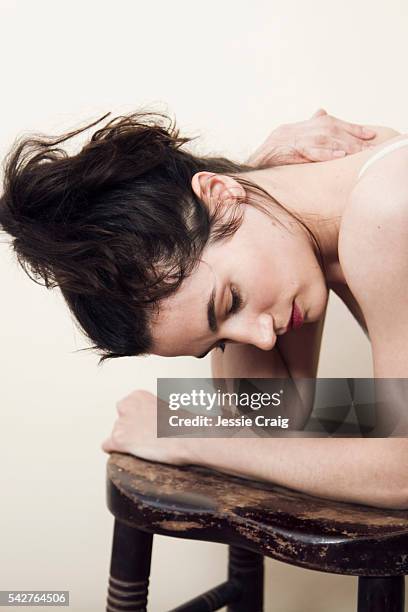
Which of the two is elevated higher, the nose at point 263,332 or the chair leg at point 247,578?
the nose at point 263,332

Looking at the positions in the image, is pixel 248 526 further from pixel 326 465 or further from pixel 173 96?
pixel 173 96

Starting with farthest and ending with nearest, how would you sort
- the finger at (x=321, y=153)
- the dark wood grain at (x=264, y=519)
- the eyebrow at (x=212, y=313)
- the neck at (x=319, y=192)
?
the finger at (x=321, y=153)
the neck at (x=319, y=192)
the eyebrow at (x=212, y=313)
the dark wood grain at (x=264, y=519)

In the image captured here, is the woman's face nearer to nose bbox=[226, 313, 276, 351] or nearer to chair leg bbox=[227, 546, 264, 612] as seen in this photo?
nose bbox=[226, 313, 276, 351]

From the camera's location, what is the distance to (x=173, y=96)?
1525 mm

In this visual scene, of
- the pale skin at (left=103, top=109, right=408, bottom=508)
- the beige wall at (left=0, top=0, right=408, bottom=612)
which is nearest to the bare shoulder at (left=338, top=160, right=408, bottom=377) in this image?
the pale skin at (left=103, top=109, right=408, bottom=508)

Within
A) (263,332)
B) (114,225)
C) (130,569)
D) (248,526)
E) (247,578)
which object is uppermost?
(114,225)

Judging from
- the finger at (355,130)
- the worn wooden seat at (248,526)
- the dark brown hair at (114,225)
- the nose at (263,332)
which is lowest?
the worn wooden seat at (248,526)

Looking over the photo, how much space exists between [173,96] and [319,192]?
617 mm

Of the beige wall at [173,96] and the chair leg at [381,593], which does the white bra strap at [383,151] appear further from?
the beige wall at [173,96]

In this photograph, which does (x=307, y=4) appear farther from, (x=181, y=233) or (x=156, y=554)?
(x=156, y=554)

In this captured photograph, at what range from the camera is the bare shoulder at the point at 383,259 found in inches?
32.2

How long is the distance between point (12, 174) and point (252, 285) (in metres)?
0.29

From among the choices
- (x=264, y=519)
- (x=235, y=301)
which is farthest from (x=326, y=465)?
(x=235, y=301)

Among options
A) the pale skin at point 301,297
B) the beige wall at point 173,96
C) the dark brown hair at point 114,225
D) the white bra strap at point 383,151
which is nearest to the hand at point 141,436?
the pale skin at point 301,297
